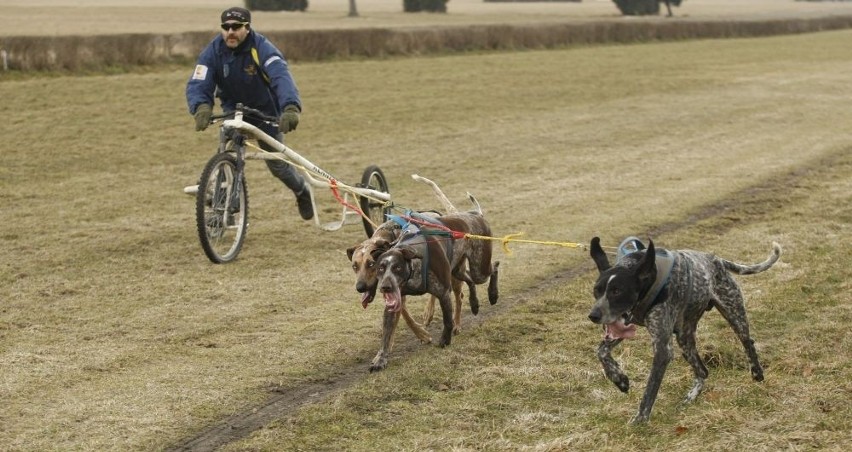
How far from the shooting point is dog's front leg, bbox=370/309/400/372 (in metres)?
7.70

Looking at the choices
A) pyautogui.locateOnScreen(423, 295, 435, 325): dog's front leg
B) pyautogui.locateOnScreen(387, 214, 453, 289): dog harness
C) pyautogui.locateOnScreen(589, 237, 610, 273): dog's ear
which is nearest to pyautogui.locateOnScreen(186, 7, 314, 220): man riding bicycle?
pyautogui.locateOnScreen(423, 295, 435, 325): dog's front leg

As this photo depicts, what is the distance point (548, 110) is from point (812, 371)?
60.0ft

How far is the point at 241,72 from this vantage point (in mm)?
11141

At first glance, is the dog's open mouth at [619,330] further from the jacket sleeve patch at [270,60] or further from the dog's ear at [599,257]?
the jacket sleeve patch at [270,60]

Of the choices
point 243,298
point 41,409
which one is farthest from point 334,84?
point 41,409

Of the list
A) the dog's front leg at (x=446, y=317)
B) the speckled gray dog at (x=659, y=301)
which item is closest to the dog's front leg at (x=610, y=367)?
the speckled gray dog at (x=659, y=301)

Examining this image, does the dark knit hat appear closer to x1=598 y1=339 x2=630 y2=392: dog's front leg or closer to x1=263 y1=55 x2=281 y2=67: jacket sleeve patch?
x1=263 y1=55 x2=281 y2=67: jacket sleeve patch

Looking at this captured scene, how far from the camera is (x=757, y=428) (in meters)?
6.55

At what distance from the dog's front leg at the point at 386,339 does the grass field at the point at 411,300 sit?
0.08 meters

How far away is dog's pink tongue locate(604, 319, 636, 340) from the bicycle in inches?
170

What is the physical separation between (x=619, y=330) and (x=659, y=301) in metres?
0.26

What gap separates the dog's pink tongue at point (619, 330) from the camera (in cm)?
643

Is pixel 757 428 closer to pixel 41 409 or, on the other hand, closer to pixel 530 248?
pixel 41 409

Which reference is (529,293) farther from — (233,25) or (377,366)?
(233,25)
